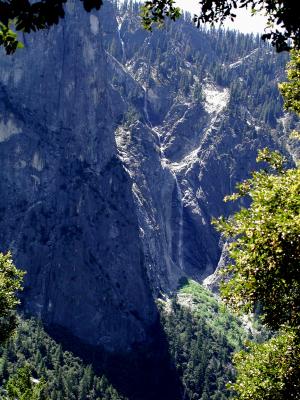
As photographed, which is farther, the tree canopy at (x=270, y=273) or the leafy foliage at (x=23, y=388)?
the leafy foliage at (x=23, y=388)

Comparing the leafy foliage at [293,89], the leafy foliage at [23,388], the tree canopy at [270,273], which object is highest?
the leafy foliage at [293,89]

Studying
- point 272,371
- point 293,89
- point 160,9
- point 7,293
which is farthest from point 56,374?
point 160,9

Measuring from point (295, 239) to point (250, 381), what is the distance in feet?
24.3

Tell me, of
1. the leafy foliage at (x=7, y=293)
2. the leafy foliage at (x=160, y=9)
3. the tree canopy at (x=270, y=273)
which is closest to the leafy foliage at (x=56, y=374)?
the leafy foliage at (x=7, y=293)

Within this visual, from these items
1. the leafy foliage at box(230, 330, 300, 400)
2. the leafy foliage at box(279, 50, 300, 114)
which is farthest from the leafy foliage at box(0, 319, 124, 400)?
the leafy foliage at box(279, 50, 300, 114)

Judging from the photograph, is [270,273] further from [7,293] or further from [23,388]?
[23,388]

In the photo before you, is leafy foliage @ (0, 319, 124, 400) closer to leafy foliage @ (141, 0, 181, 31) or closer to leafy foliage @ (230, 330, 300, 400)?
leafy foliage @ (230, 330, 300, 400)

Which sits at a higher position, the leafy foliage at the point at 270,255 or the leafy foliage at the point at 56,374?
the leafy foliage at the point at 56,374

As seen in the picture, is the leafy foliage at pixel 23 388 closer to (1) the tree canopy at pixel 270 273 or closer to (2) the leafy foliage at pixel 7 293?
(2) the leafy foliage at pixel 7 293

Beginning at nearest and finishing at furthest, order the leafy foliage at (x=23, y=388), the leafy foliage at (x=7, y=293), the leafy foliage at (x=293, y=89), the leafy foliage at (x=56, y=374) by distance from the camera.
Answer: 1. the leafy foliage at (x=293, y=89)
2. the leafy foliage at (x=7, y=293)
3. the leafy foliage at (x=23, y=388)
4. the leafy foliage at (x=56, y=374)

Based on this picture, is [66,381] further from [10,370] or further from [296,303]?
[296,303]

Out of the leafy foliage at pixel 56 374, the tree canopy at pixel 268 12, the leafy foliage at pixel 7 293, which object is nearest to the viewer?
the tree canopy at pixel 268 12

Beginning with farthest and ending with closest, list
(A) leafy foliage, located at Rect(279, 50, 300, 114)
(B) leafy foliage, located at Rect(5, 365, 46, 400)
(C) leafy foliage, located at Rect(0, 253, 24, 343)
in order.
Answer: (B) leafy foliage, located at Rect(5, 365, 46, 400), (C) leafy foliage, located at Rect(0, 253, 24, 343), (A) leafy foliage, located at Rect(279, 50, 300, 114)

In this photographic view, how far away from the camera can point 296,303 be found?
17.5 metres
